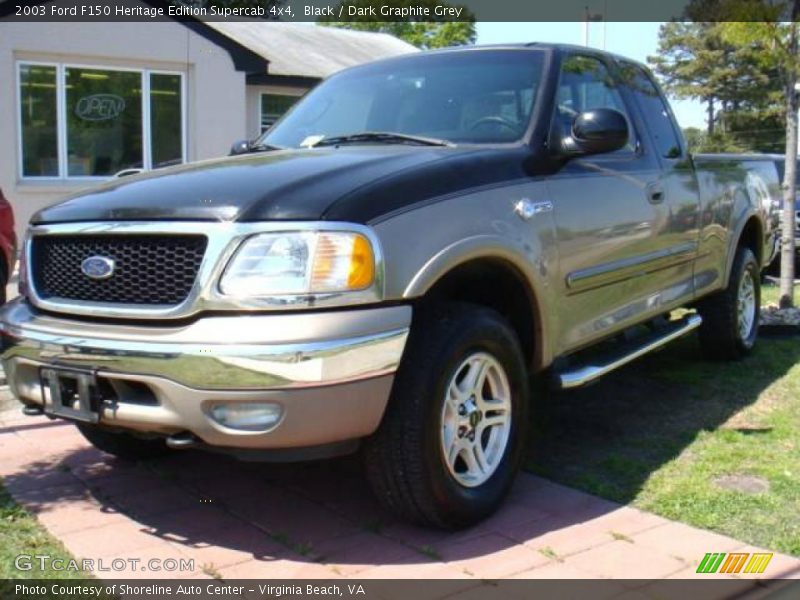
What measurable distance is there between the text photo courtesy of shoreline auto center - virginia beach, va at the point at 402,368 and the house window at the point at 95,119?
814 cm

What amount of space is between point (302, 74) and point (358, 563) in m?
13.8

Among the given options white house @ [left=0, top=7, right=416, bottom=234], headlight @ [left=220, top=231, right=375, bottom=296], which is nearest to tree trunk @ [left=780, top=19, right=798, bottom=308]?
headlight @ [left=220, top=231, right=375, bottom=296]

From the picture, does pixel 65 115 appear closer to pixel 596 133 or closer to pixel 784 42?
pixel 784 42

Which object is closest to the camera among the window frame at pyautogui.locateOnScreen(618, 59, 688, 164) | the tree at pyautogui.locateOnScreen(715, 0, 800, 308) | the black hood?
the black hood

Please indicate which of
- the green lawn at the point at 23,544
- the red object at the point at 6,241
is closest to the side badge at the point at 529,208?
the green lawn at the point at 23,544

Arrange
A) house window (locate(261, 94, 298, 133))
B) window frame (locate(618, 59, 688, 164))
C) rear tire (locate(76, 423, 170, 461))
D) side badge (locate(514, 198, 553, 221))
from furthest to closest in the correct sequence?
house window (locate(261, 94, 298, 133)), window frame (locate(618, 59, 688, 164)), rear tire (locate(76, 423, 170, 461)), side badge (locate(514, 198, 553, 221))

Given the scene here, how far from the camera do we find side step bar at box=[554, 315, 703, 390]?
421 centimetres

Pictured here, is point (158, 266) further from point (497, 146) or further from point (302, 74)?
point (302, 74)

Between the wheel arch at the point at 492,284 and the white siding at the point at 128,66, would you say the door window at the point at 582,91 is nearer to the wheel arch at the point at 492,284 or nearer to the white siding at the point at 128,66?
the wheel arch at the point at 492,284

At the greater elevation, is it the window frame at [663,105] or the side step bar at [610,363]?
the window frame at [663,105]

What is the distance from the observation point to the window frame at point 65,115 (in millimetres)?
12352

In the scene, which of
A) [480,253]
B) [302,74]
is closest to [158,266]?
[480,253]

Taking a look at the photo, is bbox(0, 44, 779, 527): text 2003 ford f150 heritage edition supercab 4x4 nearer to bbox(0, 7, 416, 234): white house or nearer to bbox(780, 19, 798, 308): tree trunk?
bbox(780, 19, 798, 308): tree trunk

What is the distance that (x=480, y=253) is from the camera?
360cm
